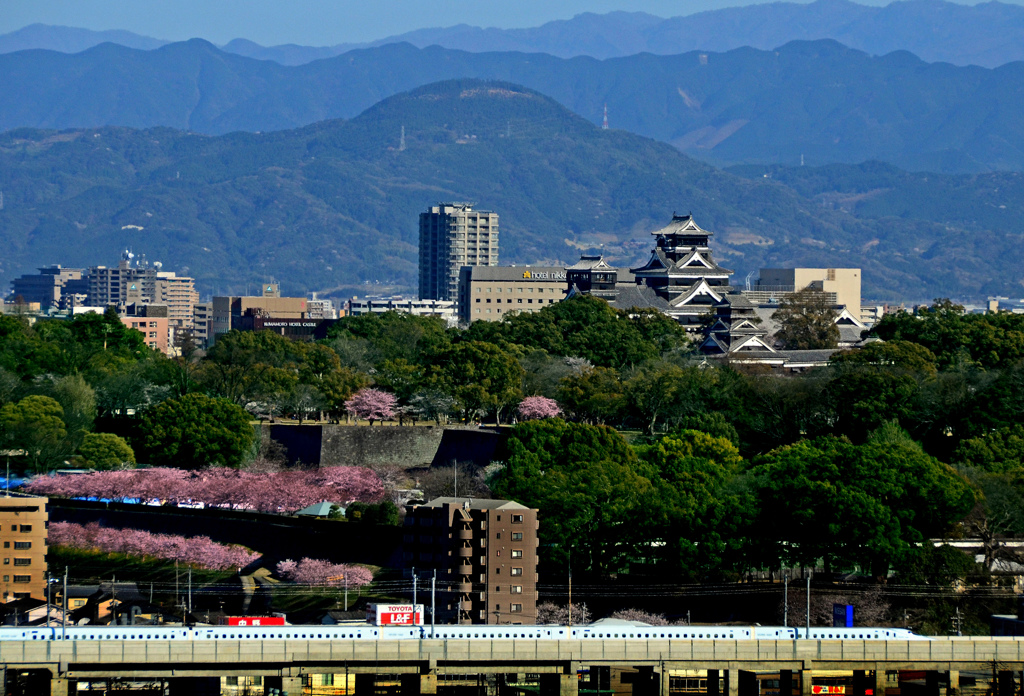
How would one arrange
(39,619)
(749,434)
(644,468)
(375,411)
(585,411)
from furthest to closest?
(375,411) < (585,411) < (749,434) < (644,468) < (39,619)

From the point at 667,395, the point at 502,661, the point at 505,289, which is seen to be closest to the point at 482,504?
the point at 502,661

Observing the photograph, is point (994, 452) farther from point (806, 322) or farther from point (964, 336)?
point (806, 322)

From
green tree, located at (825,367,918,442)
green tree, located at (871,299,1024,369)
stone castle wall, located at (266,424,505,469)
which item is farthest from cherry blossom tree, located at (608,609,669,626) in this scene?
green tree, located at (871,299,1024,369)

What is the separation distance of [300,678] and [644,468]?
81.5 ft

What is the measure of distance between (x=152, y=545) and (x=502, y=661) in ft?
98.0

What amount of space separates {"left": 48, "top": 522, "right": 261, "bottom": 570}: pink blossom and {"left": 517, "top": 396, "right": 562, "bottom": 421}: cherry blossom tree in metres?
22.2

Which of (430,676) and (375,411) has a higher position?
(375,411)

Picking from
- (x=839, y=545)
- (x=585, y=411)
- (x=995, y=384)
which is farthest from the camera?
(x=585, y=411)

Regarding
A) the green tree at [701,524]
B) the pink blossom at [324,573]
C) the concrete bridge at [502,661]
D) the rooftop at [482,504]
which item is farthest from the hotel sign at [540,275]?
the concrete bridge at [502,661]

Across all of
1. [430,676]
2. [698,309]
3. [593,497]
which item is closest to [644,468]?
[593,497]

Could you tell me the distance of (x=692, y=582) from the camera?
61.4m

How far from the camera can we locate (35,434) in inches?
3359

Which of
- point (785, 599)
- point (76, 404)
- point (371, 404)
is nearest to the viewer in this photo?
point (785, 599)

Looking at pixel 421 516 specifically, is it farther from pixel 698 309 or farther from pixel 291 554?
pixel 698 309
